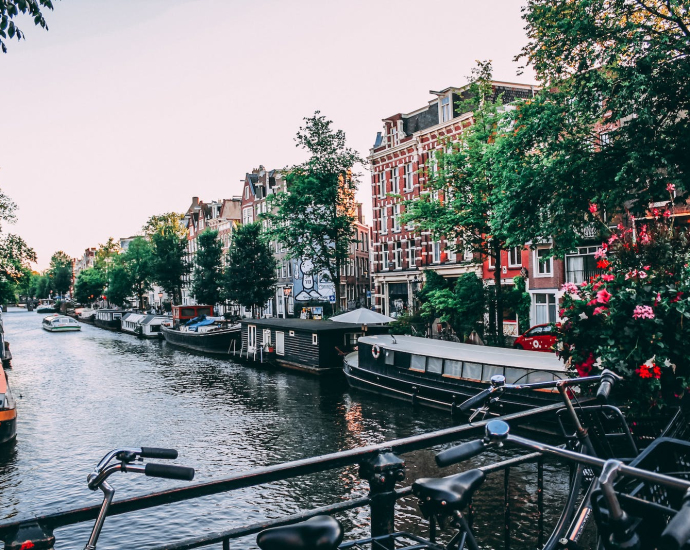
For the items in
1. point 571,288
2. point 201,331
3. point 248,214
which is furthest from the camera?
point 248,214

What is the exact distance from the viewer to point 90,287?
128 meters

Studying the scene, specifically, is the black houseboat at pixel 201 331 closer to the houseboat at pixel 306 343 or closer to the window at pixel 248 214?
the houseboat at pixel 306 343

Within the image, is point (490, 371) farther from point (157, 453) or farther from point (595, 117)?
point (157, 453)

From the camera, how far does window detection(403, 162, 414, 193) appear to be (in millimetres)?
46094

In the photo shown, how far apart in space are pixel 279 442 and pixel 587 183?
→ 39.0ft

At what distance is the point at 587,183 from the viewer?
61.0 ft

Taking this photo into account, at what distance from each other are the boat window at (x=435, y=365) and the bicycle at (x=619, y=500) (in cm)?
1828

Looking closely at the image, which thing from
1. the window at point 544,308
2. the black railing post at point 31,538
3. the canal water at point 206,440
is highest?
the black railing post at point 31,538

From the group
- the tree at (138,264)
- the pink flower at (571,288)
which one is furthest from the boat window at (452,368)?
the tree at (138,264)

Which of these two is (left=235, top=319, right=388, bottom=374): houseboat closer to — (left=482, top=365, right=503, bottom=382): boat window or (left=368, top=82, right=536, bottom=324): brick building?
(left=368, top=82, right=536, bottom=324): brick building

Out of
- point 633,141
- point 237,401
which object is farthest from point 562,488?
point 237,401

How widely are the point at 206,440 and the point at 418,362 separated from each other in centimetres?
775

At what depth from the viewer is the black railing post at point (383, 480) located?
2.98 meters

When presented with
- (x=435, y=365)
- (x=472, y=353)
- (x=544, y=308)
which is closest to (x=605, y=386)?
(x=435, y=365)
